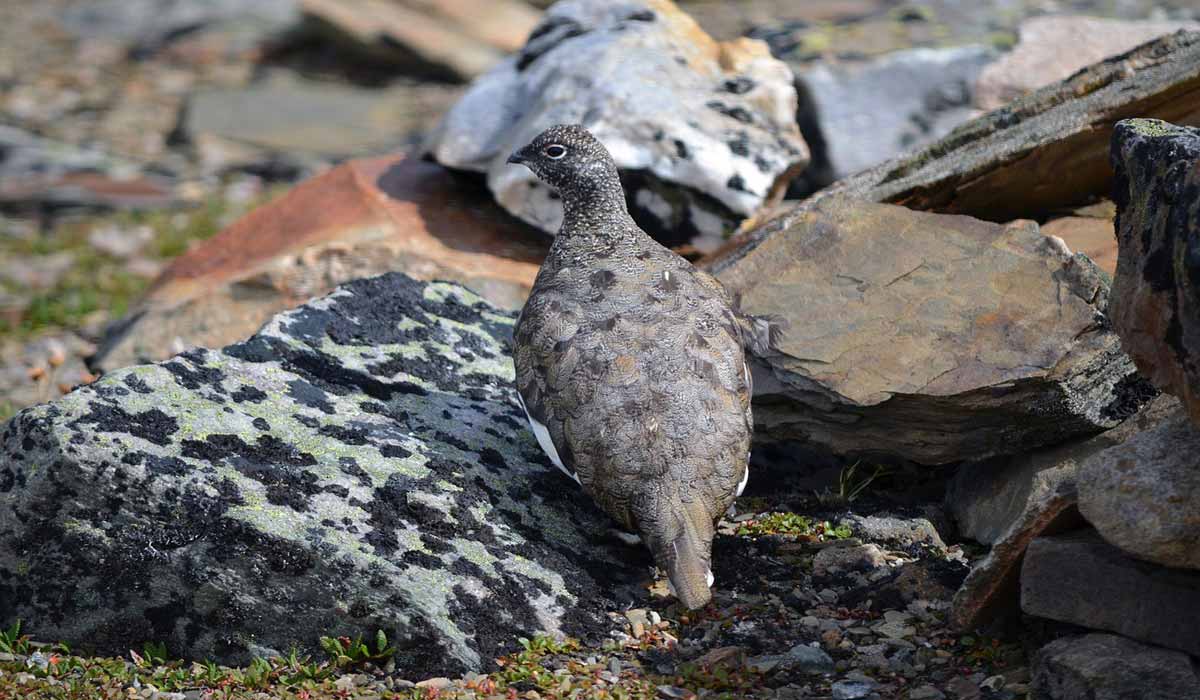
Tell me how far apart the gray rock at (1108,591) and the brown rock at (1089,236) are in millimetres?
2345

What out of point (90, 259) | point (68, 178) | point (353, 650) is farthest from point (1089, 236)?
point (68, 178)

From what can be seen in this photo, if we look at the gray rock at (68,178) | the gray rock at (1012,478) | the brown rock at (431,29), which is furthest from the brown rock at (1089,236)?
the brown rock at (431,29)

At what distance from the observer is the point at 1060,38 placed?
9695 millimetres

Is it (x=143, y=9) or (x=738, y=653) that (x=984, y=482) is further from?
(x=143, y=9)

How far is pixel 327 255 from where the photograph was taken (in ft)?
27.1

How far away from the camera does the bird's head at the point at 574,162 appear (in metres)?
6.20

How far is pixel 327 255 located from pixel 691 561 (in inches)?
165

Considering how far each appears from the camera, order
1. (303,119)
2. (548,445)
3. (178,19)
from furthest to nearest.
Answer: (178,19) < (303,119) < (548,445)

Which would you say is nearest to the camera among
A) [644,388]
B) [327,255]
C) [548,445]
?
[644,388]

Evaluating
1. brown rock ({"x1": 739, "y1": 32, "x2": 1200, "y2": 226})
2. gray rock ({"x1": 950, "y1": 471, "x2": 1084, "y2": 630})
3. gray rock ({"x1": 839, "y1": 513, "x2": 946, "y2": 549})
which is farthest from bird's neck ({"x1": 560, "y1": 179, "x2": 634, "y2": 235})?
gray rock ({"x1": 950, "y1": 471, "x2": 1084, "y2": 630})

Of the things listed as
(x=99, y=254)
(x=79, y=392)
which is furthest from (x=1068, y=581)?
(x=99, y=254)

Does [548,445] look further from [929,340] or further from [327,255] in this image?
[327,255]

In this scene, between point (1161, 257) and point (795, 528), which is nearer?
point (1161, 257)

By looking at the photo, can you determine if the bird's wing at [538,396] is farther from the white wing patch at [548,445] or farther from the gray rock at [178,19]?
the gray rock at [178,19]
